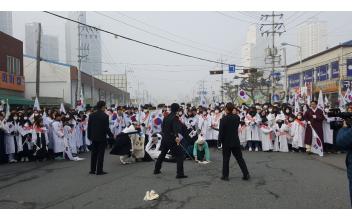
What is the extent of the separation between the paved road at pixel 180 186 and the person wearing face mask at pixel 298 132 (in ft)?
9.11

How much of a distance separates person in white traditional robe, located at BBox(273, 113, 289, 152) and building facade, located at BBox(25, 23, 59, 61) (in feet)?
126

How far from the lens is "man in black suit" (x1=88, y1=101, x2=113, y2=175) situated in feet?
34.4

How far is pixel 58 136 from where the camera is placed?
13.8m

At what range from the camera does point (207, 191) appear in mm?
7918

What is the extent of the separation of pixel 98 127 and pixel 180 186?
10.5 feet

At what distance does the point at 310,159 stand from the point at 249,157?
6.61 feet

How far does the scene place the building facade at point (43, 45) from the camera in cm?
4947

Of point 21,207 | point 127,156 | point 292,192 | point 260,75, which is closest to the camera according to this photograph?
point 21,207

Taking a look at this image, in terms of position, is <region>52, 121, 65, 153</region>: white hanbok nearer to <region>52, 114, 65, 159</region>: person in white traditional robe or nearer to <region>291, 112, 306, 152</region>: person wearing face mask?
<region>52, 114, 65, 159</region>: person in white traditional robe

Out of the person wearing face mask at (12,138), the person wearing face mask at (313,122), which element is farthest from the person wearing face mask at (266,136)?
the person wearing face mask at (12,138)

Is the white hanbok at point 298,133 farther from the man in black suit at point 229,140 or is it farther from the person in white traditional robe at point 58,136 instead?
the person in white traditional robe at point 58,136

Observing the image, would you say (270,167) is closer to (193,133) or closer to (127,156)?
(193,133)

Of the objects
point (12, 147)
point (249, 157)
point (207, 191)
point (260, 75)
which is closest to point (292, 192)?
point (207, 191)

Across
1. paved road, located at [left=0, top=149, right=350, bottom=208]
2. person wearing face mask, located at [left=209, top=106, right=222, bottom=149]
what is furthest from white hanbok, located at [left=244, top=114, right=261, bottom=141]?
paved road, located at [left=0, top=149, right=350, bottom=208]
